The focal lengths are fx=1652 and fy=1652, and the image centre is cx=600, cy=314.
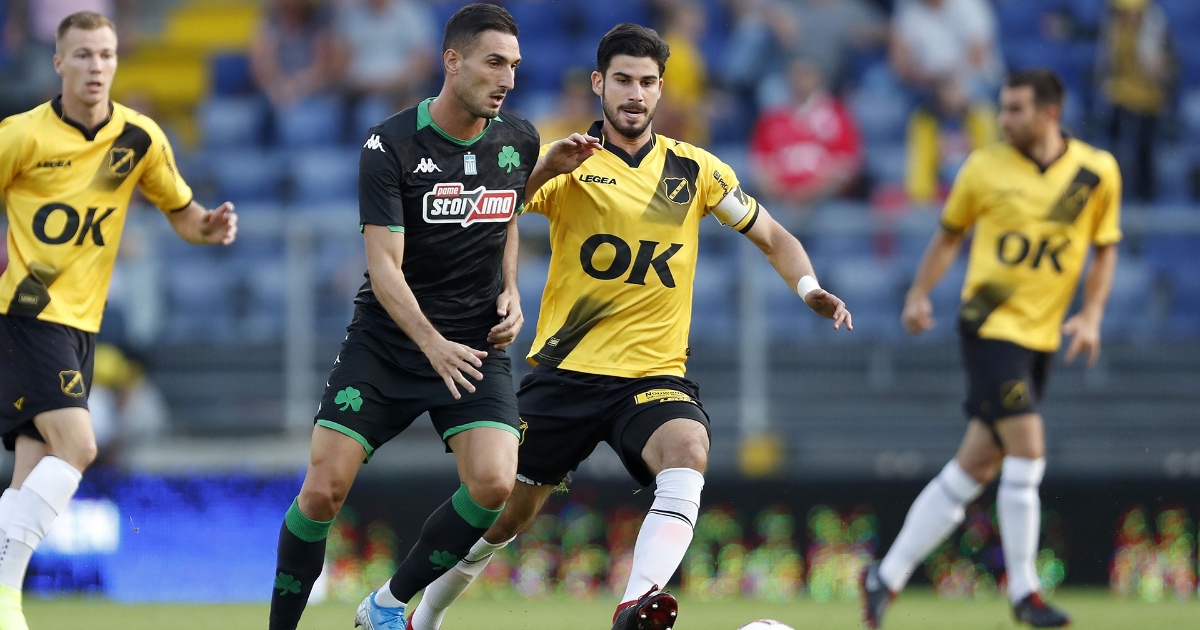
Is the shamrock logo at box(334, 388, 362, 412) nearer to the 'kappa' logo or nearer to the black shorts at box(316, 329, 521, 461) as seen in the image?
the black shorts at box(316, 329, 521, 461)

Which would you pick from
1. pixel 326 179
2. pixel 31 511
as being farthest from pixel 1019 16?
pixel 31 511

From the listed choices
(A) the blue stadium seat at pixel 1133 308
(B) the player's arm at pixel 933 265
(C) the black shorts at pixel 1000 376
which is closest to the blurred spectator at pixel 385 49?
(A) the blue stadium seat at pixel 1133 308

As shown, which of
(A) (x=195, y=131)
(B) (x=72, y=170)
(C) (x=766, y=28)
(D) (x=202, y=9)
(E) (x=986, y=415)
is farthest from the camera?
(D) (x=202, y=9)

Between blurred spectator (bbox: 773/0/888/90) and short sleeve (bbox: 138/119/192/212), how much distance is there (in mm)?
7436

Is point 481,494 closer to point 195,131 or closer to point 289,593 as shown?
point 289,593

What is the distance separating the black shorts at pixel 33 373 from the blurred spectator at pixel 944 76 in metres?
7.38

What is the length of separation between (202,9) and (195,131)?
232cm

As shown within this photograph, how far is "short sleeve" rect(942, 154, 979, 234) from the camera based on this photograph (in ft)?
28.3

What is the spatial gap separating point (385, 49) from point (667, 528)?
30.2ft

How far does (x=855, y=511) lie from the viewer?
1054cm

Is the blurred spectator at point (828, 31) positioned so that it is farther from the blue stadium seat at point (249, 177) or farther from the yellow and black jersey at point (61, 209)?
the yellow and black jersey at point (61, 209)

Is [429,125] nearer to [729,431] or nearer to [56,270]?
[56,270]

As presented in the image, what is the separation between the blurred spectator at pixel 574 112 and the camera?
Answer: 12.2 metres

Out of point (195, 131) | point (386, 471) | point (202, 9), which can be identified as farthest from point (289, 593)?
point (202, 9)
